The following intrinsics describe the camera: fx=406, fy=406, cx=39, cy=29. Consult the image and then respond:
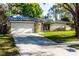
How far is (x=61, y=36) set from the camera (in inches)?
245

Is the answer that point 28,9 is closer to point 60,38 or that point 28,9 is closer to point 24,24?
point 24,24

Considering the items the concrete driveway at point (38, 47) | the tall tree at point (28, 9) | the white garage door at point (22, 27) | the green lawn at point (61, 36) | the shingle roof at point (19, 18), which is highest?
the tall tree at point (28, 9)

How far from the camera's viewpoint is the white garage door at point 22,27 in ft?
20.3

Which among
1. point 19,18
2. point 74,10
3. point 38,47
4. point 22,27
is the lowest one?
point 38,47

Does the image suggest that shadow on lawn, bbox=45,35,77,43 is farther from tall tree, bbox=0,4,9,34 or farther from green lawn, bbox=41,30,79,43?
tall tree, bbox=0,4,9,34

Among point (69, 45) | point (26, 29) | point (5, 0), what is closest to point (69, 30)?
point (69, 45)

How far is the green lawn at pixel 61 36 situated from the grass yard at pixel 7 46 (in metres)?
0.51

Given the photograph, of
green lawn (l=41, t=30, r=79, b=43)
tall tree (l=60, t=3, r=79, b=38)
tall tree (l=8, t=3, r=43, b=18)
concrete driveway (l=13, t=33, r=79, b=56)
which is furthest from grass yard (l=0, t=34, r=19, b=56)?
tall tree (l=60, t=3, r=79, b=38)

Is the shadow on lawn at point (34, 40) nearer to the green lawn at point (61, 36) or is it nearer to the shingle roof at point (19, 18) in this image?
the green lawn at point (61, 36)

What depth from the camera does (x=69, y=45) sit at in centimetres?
617

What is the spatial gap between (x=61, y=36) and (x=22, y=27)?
0.61 metres

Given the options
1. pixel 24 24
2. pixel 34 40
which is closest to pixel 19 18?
pixel 24 24

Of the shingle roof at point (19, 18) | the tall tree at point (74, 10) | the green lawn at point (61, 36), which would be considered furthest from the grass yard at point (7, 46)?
the tall tree at point (74, 10)

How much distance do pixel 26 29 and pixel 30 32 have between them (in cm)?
9
